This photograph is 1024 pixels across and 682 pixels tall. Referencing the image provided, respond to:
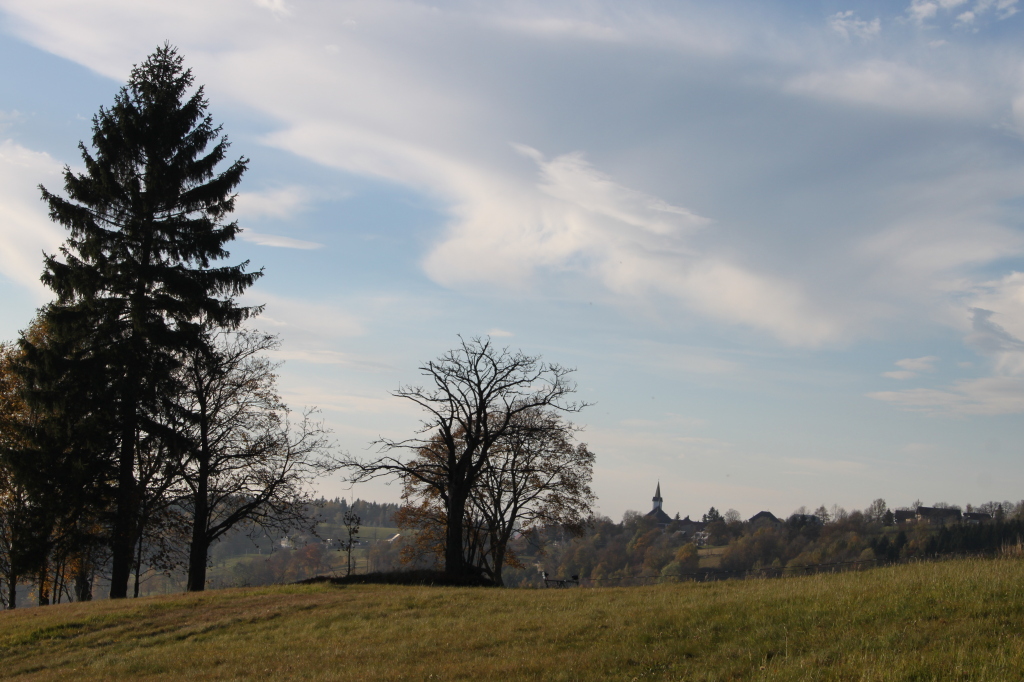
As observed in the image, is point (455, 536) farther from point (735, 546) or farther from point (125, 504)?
point (735, 546)

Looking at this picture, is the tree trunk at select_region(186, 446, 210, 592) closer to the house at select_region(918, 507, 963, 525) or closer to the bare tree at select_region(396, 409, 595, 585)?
the bare tree at select_region(396, 409, 595, 585)

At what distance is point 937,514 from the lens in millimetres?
106875

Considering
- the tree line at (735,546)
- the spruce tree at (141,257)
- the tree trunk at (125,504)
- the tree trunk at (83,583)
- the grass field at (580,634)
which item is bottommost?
the tree line at (735,546)

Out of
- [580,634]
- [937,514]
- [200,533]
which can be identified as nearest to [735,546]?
[937,514]

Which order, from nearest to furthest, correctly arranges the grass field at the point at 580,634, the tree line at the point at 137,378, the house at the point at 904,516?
1. the grass field at the point at 580,634
2. the tree line at the point at 137,378
3. the house at the point at 904,516

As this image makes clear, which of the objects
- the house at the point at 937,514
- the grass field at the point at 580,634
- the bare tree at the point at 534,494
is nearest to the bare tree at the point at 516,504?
the bare tree at the point at 534,494

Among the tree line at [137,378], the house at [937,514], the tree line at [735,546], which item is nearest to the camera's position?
the tree line at [137,378]

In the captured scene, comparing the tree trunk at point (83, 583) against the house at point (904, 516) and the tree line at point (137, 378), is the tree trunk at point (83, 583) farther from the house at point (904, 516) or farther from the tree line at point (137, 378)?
the house at point (904, 516)

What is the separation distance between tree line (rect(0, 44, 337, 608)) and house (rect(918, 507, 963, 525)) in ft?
326

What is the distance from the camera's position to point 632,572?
8375 cm

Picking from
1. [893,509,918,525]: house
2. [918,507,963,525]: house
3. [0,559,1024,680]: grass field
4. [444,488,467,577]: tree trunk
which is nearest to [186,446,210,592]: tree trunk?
[0,559,1024,680]: grass field

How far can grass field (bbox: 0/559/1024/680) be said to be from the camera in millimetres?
9469

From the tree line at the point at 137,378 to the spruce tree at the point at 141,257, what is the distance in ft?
0.15

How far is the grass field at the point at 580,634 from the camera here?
9469 mm
